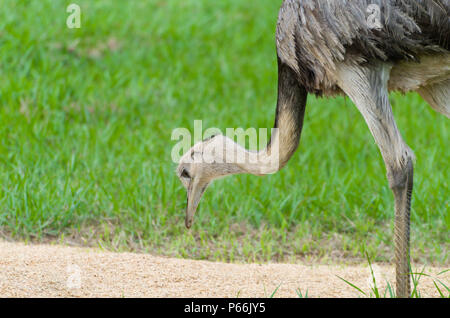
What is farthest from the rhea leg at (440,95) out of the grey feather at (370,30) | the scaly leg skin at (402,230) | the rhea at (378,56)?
the scaly leg skin at (402,230)

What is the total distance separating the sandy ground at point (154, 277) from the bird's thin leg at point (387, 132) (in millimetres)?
280

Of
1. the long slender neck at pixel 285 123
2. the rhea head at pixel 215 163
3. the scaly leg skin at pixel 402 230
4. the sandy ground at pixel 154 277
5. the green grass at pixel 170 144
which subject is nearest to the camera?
the sandy ground at pixel 154 277

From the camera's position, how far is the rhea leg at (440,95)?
16.2 feet

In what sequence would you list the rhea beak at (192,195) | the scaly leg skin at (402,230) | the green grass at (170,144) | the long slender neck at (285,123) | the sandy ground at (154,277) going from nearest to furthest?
the sandy ground at (154,277) < the scaly leg skin at (402,230) < the long slender neck at (285,123) < the rhea beak at (192,195) < the green grass at (170,144)

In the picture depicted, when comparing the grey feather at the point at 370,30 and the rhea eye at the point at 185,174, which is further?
the rhea eye at the point at 185,174

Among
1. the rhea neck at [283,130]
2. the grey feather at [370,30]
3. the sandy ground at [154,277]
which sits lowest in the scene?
the sandy ground at [154,277]

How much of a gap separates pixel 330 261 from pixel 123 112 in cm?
345

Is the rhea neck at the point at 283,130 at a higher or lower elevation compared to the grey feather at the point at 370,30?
lower

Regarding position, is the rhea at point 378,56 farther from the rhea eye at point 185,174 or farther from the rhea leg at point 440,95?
the rhea eye at point 185,174

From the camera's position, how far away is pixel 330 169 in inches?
278

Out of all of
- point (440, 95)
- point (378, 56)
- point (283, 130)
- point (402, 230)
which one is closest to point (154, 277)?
point (283, 130)

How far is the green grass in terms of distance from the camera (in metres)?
6.04

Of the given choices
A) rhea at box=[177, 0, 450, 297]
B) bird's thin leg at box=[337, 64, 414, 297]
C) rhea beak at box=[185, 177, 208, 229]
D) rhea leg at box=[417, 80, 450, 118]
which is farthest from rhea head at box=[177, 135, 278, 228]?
rhea leg at box=[417, 80, 450, 118]
